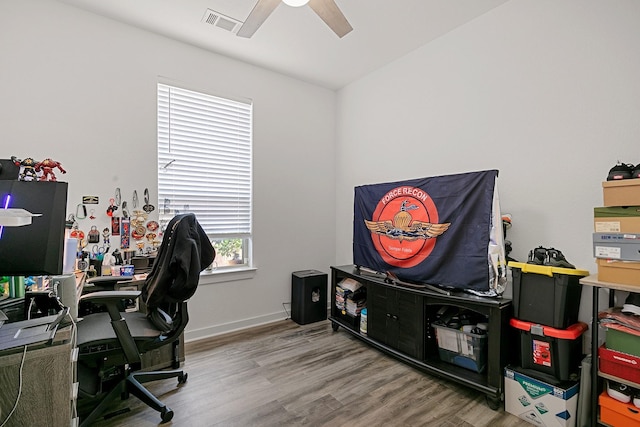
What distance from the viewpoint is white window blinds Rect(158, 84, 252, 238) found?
310cm

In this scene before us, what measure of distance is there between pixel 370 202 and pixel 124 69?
A: 8.66 ft

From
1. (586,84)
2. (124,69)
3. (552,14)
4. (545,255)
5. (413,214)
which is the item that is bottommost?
(545,255)

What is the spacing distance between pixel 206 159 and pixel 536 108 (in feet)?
10.0

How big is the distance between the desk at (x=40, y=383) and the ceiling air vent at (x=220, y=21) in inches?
103

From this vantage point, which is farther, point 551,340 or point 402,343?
point 402,343

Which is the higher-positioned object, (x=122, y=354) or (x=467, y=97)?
(x=467, y=97)

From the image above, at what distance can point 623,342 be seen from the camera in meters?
1.68

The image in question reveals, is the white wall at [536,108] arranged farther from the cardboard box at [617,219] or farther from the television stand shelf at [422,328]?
the television stand shelf at [422,328]

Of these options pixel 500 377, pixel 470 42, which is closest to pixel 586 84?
pixel 470 42

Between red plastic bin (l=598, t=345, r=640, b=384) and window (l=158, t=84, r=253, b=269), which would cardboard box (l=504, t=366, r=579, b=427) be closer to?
red plastic bin (l=598, t=345, r=640, b=384)

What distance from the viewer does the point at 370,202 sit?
3156 mm

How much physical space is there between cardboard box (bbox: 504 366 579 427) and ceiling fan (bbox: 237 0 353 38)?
2.60 m

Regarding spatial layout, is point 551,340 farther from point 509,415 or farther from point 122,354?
Answer: point 122,354

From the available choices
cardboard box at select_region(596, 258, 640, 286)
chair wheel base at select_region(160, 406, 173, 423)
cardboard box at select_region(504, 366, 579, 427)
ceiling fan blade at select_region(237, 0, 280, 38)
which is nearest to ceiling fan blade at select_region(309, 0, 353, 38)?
ceiling fan blade at select_region(237, 0, 280, 38)
